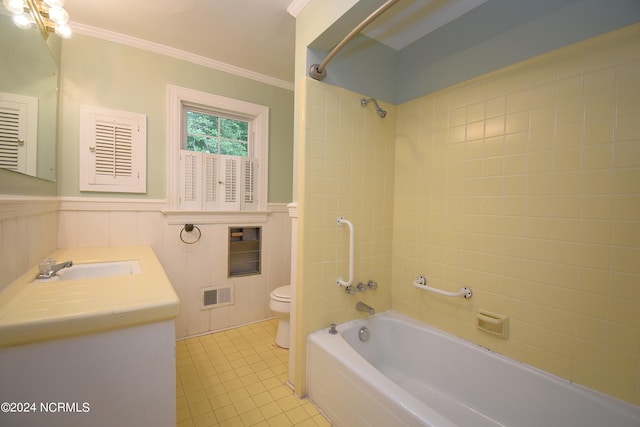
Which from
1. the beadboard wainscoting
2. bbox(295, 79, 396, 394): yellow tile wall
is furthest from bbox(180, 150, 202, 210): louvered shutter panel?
bbox(295, 79, 396, 394): yellow tile wall

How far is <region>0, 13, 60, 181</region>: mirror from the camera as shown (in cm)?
101

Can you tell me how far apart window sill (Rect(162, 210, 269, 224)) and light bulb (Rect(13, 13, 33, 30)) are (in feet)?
4.13

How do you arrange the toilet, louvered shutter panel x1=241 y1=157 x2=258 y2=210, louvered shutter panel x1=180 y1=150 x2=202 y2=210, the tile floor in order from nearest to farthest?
the tile floor → the toilet → louvered shutter panel x1=180 y1=150 x2=202 y2=210 → louvered shutter panel x1=241 y1=157 x2=258 y2=210

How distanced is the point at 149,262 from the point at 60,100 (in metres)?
1.32

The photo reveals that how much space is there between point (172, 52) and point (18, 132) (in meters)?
1.41

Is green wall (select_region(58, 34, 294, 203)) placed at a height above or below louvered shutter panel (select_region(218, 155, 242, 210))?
above

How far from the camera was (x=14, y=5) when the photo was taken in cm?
102

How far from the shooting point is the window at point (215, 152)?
85.6 inches

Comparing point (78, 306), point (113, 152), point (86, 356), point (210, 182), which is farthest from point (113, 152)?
point (86, 356)

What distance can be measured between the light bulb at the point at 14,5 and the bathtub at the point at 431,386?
199 cm

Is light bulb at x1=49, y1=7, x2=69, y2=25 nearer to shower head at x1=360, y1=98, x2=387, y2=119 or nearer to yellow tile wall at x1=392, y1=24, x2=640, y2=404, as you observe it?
shower head at x1=360, y1=98, x2=387, y2=119

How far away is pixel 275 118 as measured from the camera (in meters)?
2.65

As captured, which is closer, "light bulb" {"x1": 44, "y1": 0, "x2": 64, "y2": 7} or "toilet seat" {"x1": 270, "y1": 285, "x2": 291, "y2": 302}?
"light bulb" {"x1": 44, "y1": 0, "x2": 64, "y2": 7}

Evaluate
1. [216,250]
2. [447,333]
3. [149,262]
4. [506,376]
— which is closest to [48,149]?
[149,262]
